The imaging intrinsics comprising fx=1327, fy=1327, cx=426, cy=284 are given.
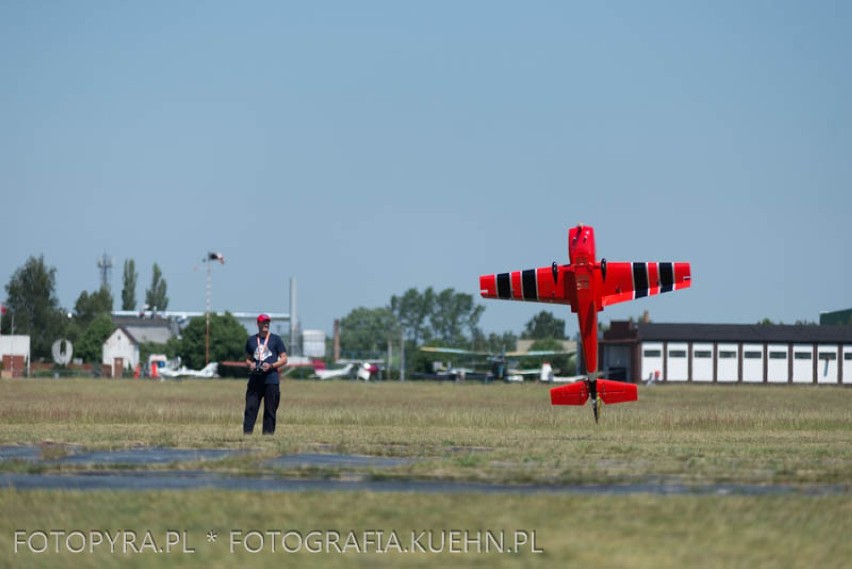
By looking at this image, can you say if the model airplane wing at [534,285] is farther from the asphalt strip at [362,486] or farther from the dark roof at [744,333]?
the dark roof at [744,333]

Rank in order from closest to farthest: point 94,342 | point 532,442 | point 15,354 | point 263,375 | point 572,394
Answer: point 532,442 → point 263,375 → point 572,394 → point 15,354 → point 94,342

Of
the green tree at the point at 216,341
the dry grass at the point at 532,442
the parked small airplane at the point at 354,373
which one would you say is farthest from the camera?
the green tree at the point at 216,341

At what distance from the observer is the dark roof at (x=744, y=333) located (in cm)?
11169

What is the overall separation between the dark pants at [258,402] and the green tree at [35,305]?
140 m

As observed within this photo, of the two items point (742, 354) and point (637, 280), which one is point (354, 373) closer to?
point (742, 354)

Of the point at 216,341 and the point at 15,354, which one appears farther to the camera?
the point at 216,341

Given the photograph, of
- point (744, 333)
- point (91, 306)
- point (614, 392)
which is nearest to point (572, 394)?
point (614, 392)

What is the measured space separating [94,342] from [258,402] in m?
140

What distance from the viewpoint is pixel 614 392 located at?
26766 millimetres

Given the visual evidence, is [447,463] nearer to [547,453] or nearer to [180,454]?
[547,453]

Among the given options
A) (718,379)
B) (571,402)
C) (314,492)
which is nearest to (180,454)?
(314,492)

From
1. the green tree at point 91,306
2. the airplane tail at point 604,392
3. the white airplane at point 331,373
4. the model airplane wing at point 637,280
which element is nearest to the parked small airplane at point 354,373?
the white airplane at point 331,373

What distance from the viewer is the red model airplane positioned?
25734mm

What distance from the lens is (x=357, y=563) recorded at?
848cm
